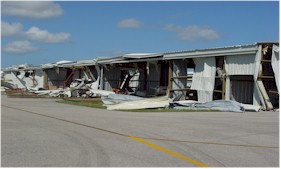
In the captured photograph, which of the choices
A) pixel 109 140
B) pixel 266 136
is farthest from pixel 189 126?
pixel 109 140

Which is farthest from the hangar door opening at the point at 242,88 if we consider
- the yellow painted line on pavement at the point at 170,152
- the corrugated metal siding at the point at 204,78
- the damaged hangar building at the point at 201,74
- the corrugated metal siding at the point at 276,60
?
the yellow painted line on pavement at the point at 170,152

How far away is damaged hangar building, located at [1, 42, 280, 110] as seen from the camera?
23344mm

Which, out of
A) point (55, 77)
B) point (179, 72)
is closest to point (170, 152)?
point (179, 72)

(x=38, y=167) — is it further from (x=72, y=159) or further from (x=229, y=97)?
(x=229, y=97)

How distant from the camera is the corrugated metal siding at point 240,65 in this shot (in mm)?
23703

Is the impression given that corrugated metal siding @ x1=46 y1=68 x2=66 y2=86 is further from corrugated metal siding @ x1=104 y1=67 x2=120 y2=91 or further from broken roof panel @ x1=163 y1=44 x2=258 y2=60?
broken roof panel @ x1=163 y1=44 x2=258 y2=60

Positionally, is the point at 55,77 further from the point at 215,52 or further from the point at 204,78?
the point at 215,52

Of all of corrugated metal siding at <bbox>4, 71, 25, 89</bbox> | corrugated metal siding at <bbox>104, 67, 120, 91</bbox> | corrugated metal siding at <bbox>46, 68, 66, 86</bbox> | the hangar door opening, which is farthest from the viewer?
corrugated metal siding at <bbox>4, 71, 25, 89</bbox>

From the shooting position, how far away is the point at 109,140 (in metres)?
10.1

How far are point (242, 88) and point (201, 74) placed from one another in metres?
3.06

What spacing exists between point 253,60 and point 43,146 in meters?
17.4

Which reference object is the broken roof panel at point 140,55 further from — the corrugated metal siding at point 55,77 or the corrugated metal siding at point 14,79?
the corrugated metal siding at point 14,79

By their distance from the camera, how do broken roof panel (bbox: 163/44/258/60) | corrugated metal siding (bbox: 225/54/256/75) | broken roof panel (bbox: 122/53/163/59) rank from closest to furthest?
1. broken roof panel (bbox: 163/44/258/60)
2. corrugated metal siding (bbox: 225/54/256/75)
3. broken roof panel (bbox: 122/53/163/59)

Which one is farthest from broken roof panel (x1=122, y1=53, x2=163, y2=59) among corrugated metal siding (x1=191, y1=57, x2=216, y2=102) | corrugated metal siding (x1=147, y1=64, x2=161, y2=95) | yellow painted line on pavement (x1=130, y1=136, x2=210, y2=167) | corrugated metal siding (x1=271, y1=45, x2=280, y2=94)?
yellow painted line on pavement (x1=130, y1=136, x2=210, y2=167)
